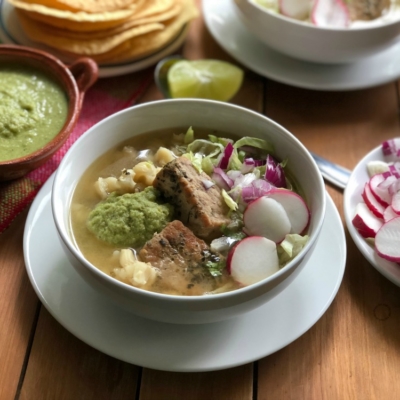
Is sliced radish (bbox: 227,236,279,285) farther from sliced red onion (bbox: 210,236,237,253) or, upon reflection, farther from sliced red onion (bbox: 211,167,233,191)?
sliced red onion (bbox: 211,167,233,191)

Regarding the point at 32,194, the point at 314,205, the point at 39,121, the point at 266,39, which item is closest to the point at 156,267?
the point at 314,205

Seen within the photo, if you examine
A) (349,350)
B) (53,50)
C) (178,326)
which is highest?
(53,50)

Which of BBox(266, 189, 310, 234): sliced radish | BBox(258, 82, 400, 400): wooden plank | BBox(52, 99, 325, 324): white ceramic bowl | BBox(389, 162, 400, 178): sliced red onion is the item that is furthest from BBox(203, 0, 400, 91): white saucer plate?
BBox(266, 189, 310, 234): sliced radish

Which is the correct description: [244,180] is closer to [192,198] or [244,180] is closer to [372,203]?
[192,198]

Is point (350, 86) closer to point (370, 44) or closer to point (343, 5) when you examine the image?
point (370, 44)

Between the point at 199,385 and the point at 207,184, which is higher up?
the point at 207,184

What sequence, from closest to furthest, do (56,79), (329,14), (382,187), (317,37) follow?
(382,187) < (56,79) < (317,37) < (329,14)

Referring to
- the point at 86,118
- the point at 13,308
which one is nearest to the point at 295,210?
the point at 13,308
